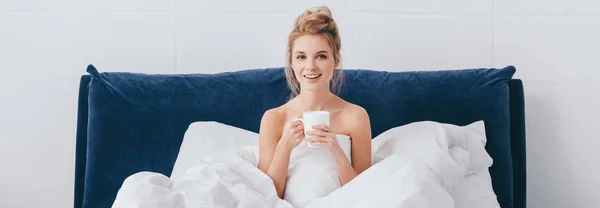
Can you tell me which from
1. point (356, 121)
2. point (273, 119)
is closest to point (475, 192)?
point (356, 121)

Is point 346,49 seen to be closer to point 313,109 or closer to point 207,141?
point 313,109

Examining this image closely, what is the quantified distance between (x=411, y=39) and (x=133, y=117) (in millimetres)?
985

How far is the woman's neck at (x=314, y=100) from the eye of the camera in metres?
2.42

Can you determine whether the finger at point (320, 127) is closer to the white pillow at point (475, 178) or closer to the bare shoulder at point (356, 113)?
the bare shoulder at point (356, 113)

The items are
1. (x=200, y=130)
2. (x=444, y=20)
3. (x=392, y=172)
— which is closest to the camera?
(x=392, y=172)

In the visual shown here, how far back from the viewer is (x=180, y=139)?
2609 millimetres

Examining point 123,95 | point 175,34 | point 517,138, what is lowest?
point 517,138

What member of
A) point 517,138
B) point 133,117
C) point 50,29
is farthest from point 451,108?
point 50,29

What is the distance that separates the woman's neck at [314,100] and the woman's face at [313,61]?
0.04 metres

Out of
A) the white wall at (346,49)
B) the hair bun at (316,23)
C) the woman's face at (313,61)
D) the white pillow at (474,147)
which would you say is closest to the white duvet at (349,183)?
→ the white pillow at (474,147)

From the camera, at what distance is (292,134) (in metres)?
2.24

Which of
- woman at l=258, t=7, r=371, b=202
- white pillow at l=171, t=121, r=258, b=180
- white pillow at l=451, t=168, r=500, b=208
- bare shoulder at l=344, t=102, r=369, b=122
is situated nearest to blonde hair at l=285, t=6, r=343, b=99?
woman at l=258, t=7, r=371, b=202

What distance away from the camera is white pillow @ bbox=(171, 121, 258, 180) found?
2.46 meters

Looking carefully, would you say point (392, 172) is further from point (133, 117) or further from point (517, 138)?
point (133, 117)
